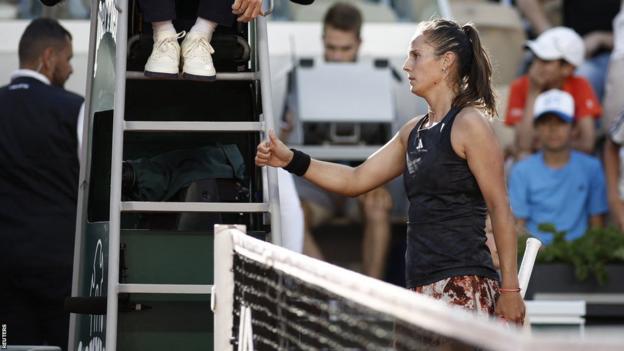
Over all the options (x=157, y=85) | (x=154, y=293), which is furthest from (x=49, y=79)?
(x=154, y=293)

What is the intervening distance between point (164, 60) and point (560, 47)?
16.5ft

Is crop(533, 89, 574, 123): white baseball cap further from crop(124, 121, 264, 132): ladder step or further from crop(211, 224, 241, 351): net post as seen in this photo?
crop(211, 224, 241, 351): net post

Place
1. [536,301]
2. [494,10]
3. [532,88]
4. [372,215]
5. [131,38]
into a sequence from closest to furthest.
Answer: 1. [131,38]
2. [536,301]
3. [372,215]
4. [532,88]
5. [494,10]

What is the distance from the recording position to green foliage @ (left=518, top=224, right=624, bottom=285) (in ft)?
26.0

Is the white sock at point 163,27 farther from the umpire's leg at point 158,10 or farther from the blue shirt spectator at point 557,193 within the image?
the blue shirt spectator at point 557,193

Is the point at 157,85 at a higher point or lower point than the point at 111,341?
higher

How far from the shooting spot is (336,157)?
9.14 m

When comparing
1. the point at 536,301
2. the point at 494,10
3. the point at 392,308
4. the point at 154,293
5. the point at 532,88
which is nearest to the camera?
the point at 392,308

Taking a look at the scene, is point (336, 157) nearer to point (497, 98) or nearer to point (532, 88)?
point (532, 88)

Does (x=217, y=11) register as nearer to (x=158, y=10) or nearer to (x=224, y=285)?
(x=158, y=10)

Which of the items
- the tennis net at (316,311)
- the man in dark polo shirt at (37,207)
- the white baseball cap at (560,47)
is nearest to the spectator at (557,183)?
the white baseball cap at (560,47)

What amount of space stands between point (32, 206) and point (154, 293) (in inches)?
94.6

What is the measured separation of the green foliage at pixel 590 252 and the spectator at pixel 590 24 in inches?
103

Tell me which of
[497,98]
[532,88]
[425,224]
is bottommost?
[425,224]
